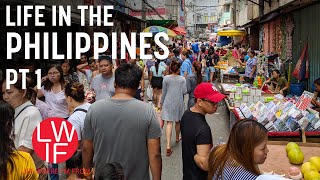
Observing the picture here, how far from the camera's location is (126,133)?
137 inches

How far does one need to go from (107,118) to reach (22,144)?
824mm

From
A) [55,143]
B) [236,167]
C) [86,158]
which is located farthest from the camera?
[55,143]

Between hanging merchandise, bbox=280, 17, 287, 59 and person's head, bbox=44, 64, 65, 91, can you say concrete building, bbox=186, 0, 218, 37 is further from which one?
person's head, bbox=44, 64, 65, 91

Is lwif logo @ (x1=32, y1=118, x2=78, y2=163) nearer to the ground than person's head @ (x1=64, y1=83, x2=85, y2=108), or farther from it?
nearer to the ground

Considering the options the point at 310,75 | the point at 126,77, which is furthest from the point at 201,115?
the point at 310,75

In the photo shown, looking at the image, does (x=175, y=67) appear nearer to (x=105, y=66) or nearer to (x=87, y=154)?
(x=105, y=66)

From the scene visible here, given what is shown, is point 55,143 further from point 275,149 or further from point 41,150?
point 275,149

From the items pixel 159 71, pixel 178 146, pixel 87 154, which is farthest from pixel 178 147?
pixel 87 154

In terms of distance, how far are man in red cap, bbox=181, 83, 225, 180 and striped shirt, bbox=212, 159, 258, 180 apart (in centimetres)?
76

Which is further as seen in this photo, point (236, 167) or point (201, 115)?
point (201, 115)

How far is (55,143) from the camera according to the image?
4246mm

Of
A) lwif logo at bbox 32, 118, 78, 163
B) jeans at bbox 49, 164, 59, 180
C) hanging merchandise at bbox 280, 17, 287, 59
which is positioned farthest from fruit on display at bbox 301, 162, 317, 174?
hanging merchandise at bbox 280, 17, 287, 59

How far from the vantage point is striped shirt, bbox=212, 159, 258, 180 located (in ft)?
8.21

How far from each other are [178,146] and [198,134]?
14.9 ft
